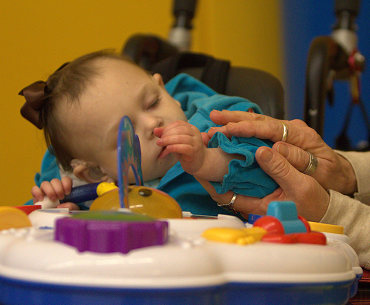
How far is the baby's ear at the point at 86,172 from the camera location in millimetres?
850

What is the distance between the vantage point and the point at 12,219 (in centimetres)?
41

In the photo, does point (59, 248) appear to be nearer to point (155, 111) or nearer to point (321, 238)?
point (321, 238)

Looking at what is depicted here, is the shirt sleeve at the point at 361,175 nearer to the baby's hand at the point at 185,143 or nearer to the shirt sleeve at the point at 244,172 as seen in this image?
the shirt sleeve at the point at 244,172

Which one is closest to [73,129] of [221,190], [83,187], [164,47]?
[83,187]

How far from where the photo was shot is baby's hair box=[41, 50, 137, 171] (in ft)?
2.52

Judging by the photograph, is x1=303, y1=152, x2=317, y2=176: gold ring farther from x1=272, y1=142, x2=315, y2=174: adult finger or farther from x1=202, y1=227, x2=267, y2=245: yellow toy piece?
x1=202, y1=227, x2=267, y2=245: yellow toy piece

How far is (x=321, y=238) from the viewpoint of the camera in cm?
37

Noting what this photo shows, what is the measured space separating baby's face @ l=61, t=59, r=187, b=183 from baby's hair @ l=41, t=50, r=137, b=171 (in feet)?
0.06

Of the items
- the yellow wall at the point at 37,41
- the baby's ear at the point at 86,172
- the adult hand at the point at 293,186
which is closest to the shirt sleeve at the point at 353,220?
the adult hand at the point at 293,186

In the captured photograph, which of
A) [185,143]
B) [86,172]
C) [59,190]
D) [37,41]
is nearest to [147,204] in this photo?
[185,143]

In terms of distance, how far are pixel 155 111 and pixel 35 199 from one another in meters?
0.31

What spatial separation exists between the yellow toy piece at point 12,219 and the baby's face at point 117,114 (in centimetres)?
34

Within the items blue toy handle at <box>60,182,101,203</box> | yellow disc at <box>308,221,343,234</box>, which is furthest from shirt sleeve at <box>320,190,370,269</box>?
blue toy handle at <box>60,182,101,203</box>

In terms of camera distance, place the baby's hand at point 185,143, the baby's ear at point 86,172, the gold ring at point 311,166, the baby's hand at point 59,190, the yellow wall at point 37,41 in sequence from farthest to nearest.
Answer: the yellow wall at point 37,41
the baby's ear at point 86,172
the baby's hand at point 59,190
the gold ring at point 311,166
the baby's hand at point 185,143
